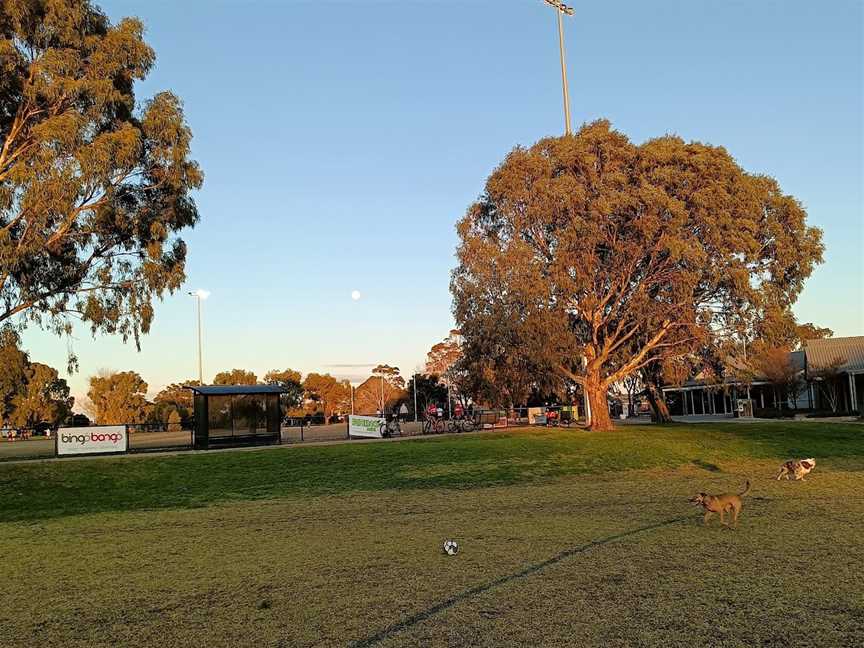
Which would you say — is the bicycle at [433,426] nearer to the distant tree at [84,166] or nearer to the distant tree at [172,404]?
the distant tree at [84,166]

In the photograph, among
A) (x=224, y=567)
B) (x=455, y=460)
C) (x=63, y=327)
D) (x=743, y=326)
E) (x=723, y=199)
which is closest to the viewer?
(x=224, y=567)

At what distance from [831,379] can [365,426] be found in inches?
1253

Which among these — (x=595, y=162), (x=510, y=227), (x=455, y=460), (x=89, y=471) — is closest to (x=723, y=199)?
(x=595, y=162)

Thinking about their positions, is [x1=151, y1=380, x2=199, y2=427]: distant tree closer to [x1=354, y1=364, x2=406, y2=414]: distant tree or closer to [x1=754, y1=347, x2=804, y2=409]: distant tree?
[x1=354, y1=364, x2=406, y2=414]: distant tree

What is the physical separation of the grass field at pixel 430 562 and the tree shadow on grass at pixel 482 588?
0.04 meters

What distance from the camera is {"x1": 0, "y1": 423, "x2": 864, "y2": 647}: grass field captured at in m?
5.96

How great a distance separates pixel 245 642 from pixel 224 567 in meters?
3.32

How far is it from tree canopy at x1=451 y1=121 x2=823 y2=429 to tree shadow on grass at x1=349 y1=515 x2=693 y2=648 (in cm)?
2113

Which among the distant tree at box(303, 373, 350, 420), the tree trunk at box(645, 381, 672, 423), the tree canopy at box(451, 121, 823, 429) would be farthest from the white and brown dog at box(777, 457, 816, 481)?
the distant tree at box(303, 373, 350, 420)

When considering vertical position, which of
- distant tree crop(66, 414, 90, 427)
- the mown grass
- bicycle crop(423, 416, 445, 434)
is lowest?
the mown grass

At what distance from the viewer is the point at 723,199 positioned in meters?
30.5

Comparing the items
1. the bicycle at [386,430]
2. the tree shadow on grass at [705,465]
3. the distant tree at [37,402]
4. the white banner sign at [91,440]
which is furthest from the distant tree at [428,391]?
the tree shadow on grass at [705,465]

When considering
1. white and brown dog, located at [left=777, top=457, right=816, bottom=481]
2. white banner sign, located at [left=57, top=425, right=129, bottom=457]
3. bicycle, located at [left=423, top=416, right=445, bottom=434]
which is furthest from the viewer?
bicycle, located at [left=423, top=416, right=445, bottom=434]

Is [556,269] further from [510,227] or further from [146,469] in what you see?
[146,469]
